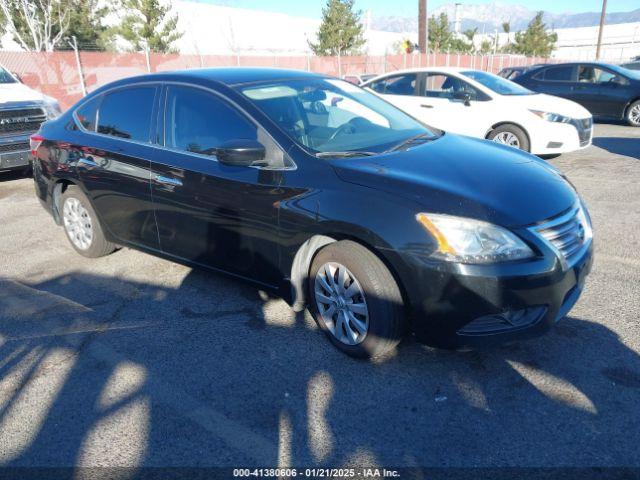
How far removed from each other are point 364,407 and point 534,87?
Answer: 42.5ft

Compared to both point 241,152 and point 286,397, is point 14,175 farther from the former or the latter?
point 286,397

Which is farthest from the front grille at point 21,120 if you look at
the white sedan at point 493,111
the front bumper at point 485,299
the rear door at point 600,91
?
the rear door at point 600,91

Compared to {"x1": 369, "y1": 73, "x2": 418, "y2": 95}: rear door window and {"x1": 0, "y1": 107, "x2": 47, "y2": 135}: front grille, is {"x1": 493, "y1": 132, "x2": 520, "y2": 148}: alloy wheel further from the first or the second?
{"x1": 0, "y1": 107, "x2": 47, "y2": 135}: front grille

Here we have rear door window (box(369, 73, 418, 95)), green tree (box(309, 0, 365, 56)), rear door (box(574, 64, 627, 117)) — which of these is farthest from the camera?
green tree (box(309, 0, 365, 56))

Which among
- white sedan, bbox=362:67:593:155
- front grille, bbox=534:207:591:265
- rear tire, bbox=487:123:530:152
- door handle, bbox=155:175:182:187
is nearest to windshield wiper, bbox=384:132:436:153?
front grille, bbox=534:207:591:265

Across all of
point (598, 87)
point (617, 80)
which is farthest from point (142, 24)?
point (617, 80)

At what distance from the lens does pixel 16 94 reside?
346 inches

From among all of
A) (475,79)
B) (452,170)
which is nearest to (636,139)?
(475,79)

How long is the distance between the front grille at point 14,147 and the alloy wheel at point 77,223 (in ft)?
12.5

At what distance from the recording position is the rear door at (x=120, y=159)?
419 cm

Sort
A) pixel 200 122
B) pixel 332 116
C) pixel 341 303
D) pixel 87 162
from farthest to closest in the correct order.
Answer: pixel 87 162
pixel 332 116
pixel 200 122
pixel 341 303

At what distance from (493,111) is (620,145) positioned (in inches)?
145

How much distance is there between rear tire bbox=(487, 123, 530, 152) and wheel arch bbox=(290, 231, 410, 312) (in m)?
5.89

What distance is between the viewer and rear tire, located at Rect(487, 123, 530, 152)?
837 centimetres
